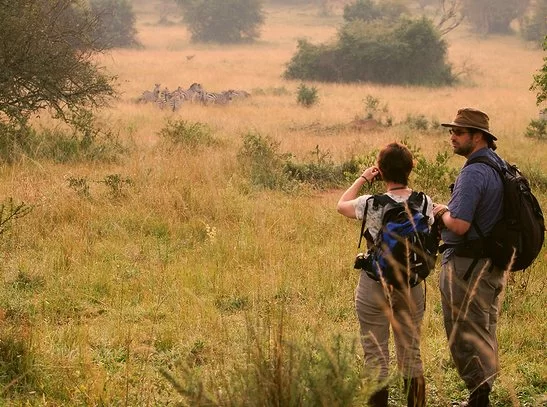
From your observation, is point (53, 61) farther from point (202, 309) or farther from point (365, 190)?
point (202, 309)

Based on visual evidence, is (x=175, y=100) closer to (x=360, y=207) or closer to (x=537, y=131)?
(x=537, y=131)

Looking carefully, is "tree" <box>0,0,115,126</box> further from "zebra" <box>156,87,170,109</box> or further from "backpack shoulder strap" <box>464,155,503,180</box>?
"backpack shoulder strap" <box>464,155,503,180</box>

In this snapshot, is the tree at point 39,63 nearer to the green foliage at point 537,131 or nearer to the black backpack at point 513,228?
the green foliage at point 537,131

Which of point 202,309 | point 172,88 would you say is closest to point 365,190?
point 202,309

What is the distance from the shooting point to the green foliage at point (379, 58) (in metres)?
34.3

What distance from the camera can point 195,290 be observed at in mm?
6219

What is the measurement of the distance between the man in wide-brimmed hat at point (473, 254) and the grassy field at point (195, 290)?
24 cm

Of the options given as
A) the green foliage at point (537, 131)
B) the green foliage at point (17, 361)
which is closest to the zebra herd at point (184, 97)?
the green foliage at point (537, 131)

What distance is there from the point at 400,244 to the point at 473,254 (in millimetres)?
549

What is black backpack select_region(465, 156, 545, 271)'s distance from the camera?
3951 mm

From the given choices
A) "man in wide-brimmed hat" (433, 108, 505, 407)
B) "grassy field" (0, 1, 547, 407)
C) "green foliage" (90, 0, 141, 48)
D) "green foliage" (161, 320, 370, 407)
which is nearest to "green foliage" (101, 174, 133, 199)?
"grassy field" (0, 1, 547, 407)

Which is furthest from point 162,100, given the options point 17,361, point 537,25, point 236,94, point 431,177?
point 537,25

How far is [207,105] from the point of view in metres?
23.0

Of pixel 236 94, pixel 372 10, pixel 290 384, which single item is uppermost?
pixel 290 384
